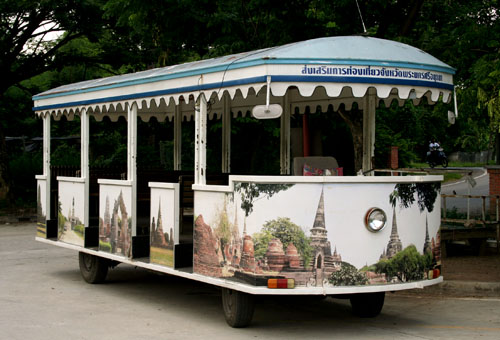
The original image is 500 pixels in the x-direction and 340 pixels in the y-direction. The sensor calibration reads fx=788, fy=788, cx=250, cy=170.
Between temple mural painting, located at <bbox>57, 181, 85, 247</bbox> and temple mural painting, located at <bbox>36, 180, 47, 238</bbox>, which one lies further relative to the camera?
temple mural painting, located at <bbox>36, 180, 47, 238</bbox>

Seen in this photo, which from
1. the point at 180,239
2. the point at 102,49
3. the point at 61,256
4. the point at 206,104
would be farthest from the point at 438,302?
the point at 102,49

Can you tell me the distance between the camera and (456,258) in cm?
1373

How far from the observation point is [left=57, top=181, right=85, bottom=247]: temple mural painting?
11.7 metres

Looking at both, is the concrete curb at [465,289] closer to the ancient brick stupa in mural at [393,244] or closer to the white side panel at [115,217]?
the ancient brick stupa in mural at [393,244]

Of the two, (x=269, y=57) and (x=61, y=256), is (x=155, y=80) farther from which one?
(x=61, y=256)

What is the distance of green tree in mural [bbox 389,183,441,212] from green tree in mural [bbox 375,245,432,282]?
0.47 metres

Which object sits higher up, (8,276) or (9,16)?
(9,16)

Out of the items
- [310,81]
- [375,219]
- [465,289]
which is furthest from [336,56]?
[465,289]

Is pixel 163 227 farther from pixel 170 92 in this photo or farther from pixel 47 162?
pixel 47 162

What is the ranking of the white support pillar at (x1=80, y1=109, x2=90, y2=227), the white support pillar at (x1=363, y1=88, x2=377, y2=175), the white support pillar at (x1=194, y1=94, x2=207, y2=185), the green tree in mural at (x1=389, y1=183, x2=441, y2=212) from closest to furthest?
the green tree in mural at (x1=389, y1=183, x2=441, y2=212), the white support pillar at (x1=194, y1=94, x2=207, y2=185), the white support pillar at (x1=363, y1=88, x2=377, y2=175), the white support pillar at (x1=80, y1=109, x2=90, y2=227)

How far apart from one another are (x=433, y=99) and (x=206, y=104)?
252 centimetres

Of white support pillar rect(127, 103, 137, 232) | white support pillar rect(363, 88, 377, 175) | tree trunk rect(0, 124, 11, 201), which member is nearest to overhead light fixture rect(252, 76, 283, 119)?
white support pillar rect(363, 88, 377, 175)

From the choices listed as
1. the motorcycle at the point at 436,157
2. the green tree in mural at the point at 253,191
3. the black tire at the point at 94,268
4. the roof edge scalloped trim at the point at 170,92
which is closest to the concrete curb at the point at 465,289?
the green tree in mural at the point at 253,191

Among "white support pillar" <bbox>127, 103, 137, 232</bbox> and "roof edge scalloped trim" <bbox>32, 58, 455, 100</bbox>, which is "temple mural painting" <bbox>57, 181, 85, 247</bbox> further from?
"roof edge scalloped trim" <bbox>32, 58, 455, 100</bbox>
